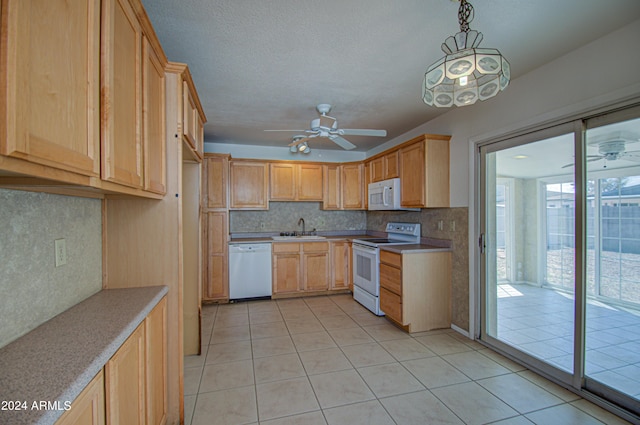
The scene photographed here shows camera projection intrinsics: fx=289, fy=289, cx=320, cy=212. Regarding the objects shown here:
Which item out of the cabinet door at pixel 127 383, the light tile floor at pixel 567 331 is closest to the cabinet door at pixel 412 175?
the light tile floor at pixel 567 331

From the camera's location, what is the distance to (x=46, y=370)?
0.86 metres

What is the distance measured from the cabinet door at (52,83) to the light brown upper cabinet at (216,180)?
3.44 meters

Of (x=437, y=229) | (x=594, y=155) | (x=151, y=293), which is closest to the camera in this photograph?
(x=151, y=293)

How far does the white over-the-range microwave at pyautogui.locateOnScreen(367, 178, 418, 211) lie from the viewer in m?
3.91

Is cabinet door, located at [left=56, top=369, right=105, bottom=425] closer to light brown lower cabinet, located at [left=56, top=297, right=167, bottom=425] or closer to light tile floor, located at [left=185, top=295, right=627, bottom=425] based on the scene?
light brown lower cabinet, located at [left=56, top=297, right=167, bottom=425]

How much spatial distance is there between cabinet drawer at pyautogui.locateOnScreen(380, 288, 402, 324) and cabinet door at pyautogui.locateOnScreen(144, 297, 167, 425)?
2.41 m

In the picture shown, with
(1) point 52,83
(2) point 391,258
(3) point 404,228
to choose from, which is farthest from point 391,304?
(1) point 52,83

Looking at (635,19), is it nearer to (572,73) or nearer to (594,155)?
(572,73)

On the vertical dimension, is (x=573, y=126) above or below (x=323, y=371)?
above

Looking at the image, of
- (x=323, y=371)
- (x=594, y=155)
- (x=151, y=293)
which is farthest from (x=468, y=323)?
(x=151, y=293)

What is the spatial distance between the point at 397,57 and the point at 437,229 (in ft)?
7.10

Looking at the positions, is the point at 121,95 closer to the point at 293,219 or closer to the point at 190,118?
the point at 190,118

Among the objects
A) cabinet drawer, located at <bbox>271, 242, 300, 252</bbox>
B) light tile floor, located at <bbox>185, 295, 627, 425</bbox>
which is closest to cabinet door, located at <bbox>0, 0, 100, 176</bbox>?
light tile floor, located at <bbox>185, 295, 627, 425</bbox>

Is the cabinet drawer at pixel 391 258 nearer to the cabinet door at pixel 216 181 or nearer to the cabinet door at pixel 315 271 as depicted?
the cabinet door at pixel 315 271
